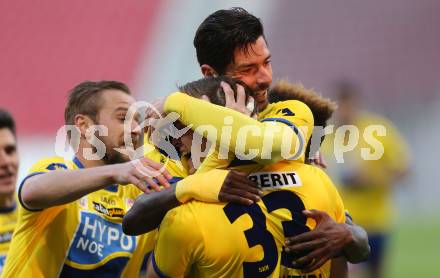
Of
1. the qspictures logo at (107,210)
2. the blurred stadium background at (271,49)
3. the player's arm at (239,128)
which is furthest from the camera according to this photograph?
the blurred stadium background at (271,49)

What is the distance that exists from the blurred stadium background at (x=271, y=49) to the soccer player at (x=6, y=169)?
11.7 m

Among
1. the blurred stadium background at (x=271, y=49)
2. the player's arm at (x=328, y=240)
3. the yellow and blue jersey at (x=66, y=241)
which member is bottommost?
the blurred stadium background at (x=271, y=49)

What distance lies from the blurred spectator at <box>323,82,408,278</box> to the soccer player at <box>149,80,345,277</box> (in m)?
6.01

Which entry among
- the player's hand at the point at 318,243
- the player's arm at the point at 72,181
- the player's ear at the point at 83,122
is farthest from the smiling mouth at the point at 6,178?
the player's hand at the point at 318,243

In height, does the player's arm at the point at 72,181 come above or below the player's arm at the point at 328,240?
above

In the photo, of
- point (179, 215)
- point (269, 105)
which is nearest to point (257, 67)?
point (269, 105)

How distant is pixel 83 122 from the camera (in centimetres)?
455

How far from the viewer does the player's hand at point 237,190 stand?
3426 mm

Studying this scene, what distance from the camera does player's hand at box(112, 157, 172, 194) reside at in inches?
137

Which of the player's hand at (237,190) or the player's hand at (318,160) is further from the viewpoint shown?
the player's hand at (318,160)

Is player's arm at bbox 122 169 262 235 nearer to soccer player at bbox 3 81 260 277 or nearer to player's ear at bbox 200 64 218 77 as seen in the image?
soccer player at bbox 3 81 260 277

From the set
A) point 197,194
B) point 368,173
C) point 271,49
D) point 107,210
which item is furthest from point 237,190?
point 271,49

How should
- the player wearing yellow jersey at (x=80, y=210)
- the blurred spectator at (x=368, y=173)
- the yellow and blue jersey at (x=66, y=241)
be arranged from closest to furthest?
the player wearing yellow jersey at (x=80, y=210) → the yellow and blue jersey at (x=66, y=241) → the blurred spectator at (x=368, y=173)

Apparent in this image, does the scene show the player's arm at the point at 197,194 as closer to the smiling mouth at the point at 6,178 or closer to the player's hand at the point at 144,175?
the player's hand at the point at 144,175
